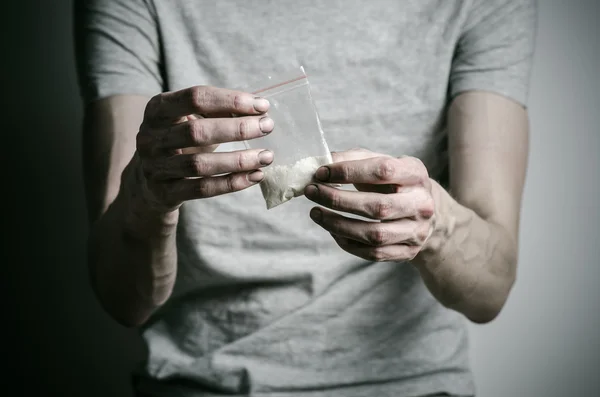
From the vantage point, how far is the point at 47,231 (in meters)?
1.30

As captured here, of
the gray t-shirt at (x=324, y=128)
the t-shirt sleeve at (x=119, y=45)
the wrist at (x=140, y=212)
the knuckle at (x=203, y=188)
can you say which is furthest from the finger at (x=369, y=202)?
the t-shirt sleeve at (x=119, y=45)

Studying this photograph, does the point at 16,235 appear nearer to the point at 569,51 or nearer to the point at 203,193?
the point at 203,193

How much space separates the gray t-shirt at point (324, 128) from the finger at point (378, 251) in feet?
0.90

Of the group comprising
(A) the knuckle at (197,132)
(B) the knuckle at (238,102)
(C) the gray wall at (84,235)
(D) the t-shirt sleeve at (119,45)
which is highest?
(D) the t-shirt sleeve at (119,45)

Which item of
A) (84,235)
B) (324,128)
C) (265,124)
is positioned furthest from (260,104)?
(84,235)

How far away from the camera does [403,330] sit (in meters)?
0.90

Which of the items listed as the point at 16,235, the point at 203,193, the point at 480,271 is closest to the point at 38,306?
the point at 16,235

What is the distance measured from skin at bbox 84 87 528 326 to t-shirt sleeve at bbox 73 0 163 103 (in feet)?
0.08

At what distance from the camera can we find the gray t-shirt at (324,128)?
87 centimetres

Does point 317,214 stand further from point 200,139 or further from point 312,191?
point 200,139

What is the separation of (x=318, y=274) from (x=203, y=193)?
351 millimetres

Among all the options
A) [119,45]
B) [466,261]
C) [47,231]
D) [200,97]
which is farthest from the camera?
[47,231]

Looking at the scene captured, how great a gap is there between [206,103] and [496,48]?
59 cm

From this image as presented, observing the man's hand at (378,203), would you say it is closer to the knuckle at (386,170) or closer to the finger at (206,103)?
the knuckle at (386,170)
